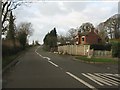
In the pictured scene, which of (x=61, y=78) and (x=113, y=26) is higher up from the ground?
(x=113, y=26)

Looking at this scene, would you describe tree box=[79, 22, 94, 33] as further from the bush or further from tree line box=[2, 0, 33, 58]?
the bush

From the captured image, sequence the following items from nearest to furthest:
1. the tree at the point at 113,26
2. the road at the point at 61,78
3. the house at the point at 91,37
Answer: the road at the point at 61,78
the tree at the point at 113,26
the house at the point at 91,37

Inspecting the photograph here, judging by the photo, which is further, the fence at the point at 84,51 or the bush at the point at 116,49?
the fence at the point at 84,51

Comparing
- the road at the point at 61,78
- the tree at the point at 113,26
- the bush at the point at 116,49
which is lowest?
the road at the point at 61,78

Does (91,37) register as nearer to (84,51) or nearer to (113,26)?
(113,26)

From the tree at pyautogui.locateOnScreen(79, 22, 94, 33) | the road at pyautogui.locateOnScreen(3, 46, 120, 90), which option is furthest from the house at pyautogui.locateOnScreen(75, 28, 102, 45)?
the road at pyautogui.locateOnScreen(3, 46, 120, 90)

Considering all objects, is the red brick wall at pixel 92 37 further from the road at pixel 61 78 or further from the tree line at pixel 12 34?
the road at pixel 61 78

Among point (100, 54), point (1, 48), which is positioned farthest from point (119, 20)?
point (1, 48)

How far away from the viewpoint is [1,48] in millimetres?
32781

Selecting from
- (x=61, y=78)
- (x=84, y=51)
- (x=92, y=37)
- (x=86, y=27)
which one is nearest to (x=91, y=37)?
(x=92, y=37)

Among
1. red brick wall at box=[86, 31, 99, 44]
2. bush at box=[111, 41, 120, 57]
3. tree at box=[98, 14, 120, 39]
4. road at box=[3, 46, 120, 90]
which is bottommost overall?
road at box=[3, 46, 120, 90]

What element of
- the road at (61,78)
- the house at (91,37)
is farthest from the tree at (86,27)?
the road at (61,78)

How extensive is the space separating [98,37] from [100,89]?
274ft

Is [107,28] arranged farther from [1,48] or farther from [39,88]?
[39,88]
